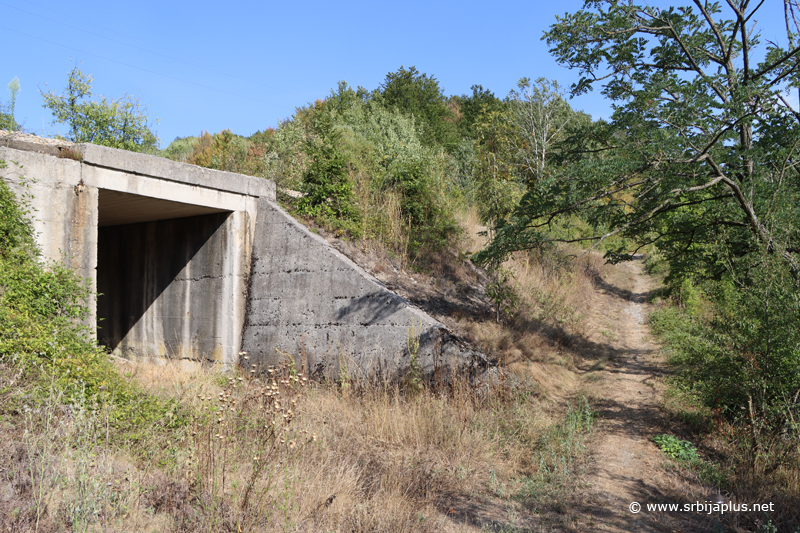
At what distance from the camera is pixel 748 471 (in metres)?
5.46

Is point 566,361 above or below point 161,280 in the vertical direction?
below

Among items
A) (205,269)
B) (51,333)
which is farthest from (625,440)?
(205,269)

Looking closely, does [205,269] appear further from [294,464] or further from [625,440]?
[625,440]

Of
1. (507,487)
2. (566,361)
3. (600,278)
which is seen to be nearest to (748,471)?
(507,487)

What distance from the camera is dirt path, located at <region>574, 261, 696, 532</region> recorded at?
4922mm

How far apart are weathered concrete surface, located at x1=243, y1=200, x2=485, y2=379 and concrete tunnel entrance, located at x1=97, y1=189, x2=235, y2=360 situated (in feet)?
2.34

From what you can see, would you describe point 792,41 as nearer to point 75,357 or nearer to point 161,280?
point 75,357

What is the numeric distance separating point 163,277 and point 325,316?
4.19 meters

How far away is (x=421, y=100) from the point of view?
97.6ft

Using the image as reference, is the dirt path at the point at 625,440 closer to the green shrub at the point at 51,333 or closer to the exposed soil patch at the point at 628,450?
the exposed soil patch at the point at 628,450

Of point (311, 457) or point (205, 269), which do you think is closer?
point (311, 457)

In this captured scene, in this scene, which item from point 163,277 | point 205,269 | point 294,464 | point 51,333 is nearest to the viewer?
point 294,464

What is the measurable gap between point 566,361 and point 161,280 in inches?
331

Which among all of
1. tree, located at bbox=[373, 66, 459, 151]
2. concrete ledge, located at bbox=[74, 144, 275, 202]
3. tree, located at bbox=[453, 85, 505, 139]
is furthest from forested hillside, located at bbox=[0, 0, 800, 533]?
tree, located at bbox=[453, 85, 505, 139]
